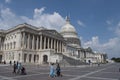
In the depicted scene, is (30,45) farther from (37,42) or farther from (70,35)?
(70,35)

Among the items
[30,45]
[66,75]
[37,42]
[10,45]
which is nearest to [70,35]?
[37,42]

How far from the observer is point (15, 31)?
7694cm

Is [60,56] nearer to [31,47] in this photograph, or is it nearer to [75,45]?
[31,47]

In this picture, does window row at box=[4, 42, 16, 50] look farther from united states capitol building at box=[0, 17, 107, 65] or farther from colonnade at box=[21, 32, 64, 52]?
colonnade at box=[21, 32, 64, 52]

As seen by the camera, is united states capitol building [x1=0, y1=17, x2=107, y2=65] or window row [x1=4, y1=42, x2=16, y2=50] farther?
window row [x1=4, y1=42, x2=16, y2=50]

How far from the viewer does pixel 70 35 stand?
14125 cm

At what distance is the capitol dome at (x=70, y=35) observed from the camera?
140m

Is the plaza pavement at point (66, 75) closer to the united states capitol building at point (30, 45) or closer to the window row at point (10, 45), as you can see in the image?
the united states capitol building at point (30, 45)

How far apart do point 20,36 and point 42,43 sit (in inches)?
542

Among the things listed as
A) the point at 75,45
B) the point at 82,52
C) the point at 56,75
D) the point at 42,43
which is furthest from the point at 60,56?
the point at 82,52

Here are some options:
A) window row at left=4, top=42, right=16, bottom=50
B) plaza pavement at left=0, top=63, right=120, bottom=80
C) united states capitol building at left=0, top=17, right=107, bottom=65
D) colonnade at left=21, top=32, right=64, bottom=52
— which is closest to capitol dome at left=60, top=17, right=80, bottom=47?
united states capitol building at left=0, top=17, right=107, bottom=65

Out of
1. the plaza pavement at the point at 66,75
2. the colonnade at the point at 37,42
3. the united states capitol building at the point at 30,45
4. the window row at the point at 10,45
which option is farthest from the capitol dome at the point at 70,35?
the plaza pavement at the point at 66,75

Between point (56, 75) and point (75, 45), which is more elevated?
point (75, 45)

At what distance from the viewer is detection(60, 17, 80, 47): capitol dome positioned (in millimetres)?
140375
